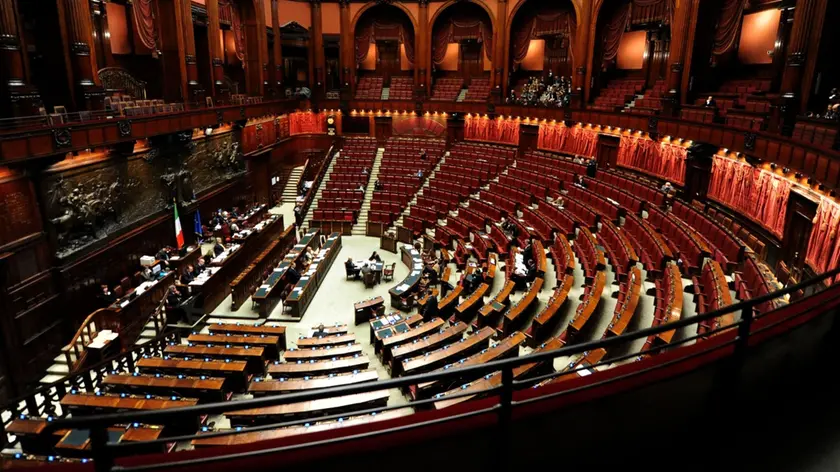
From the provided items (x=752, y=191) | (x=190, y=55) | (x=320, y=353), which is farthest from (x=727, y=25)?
(x=190, y=55)

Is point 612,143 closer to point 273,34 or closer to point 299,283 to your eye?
point 299,283

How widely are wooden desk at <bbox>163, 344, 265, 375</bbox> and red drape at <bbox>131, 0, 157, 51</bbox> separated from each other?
34.5 ft

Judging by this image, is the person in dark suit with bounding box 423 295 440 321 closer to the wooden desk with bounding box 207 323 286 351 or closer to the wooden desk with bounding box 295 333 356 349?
the wooden desk with bounding box 295 333 356 349

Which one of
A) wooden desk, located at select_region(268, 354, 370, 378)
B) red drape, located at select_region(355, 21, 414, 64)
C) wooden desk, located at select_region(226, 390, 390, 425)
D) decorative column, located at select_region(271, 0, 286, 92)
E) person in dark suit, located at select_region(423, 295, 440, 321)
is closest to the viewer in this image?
wooden desk, located at select_region(226, 390, 390, 425)

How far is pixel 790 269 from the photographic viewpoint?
966cm

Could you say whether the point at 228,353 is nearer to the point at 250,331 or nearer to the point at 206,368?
the point at 206,368

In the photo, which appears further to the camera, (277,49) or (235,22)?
(277,49)

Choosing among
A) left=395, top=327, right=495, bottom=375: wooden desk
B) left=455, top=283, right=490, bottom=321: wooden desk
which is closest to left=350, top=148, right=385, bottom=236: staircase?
left=455, top=283, right=490, bottom=321: wooden desk

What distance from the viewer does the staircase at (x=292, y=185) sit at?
886 inches

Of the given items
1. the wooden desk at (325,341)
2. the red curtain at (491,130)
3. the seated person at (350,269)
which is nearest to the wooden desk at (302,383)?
the wooden desk at (325,341)

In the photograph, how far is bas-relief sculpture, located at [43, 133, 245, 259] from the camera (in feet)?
33.8

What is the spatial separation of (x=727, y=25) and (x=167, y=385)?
672 inches

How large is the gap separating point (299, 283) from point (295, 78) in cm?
1886

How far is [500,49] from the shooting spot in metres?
23.4
